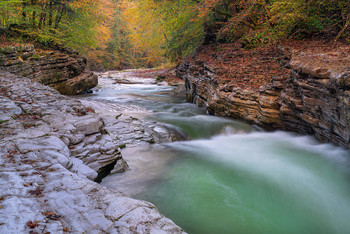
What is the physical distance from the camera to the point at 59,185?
7.91 feet

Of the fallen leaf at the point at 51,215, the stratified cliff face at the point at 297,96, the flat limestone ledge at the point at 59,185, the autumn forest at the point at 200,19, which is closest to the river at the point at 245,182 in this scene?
Result: the stratified cliff face at the point at 297,96

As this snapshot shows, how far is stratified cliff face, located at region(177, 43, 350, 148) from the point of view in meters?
4.29

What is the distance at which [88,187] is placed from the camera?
2.51 metres

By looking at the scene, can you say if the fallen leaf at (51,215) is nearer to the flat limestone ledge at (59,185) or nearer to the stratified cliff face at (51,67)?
the flat limestone ledge at (59,185)

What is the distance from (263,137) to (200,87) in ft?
14.8

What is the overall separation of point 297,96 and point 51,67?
35.8ft

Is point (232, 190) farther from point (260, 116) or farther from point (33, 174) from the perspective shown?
point (260, 116)

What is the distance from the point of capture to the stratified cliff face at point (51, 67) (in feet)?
30.7

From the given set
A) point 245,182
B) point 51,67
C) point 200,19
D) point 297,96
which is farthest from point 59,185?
point 200,19

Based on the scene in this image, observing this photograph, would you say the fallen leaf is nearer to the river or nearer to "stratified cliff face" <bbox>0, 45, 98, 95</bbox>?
the river

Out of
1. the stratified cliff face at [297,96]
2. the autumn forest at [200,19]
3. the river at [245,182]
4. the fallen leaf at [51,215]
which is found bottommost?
the river at [245,182]

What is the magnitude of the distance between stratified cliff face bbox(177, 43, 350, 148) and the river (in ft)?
1.85

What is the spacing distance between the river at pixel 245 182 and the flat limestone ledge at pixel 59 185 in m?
1.05

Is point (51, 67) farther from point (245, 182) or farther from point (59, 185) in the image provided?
point (245, 182)
